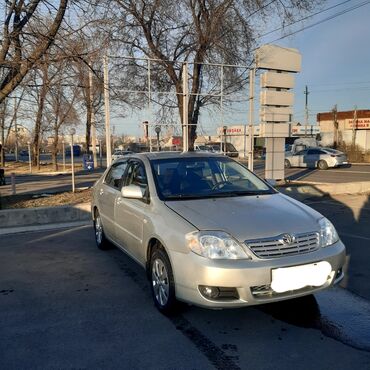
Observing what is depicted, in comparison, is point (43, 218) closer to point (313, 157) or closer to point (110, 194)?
point (110, 194)

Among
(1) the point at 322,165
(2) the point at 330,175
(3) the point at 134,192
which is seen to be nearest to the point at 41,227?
(3) the point at 134,192

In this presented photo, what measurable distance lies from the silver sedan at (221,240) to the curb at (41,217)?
4292mm

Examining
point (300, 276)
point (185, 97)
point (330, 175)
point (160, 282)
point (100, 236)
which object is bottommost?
point (330, 175)

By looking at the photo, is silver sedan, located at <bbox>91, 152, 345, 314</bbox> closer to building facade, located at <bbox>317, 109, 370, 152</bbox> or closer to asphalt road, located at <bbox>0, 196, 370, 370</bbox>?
asphalt road, located at <bbox>0, 196, 370, 370</bbox>

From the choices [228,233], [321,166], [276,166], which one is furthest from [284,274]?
[321,166]

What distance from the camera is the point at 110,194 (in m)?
6.00

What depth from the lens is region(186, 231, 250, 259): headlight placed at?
3549mm

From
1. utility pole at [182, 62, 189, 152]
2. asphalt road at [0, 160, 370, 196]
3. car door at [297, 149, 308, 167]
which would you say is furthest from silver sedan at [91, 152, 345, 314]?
car door at [297, 149, 308, 167]

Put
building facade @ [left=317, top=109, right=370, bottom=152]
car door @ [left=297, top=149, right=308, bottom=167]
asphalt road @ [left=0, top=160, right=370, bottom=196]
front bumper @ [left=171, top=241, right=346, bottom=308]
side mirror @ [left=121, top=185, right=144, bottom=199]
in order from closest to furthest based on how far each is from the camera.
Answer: front bumper @ [left=171, top=241, right=346, bottom=308] → side mirror @ [left=121, top=185, right=144, bottom=199] → asphalt road @ [left=0, top=160, right=370, bottom=196] → car door @ [left=297, top=149, right=308, bottom=167] → building facade @ [left=317, top=109, right=370, bottom=152]

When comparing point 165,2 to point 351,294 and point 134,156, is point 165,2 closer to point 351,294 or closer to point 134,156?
point 134,156

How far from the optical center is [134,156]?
18.5 ft

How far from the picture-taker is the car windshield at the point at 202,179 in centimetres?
464

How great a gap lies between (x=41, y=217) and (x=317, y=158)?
22307mm

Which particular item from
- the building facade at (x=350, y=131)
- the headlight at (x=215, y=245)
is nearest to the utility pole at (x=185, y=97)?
the headlight at (x=215, y=245)
